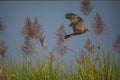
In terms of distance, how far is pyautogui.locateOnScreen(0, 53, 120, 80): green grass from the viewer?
6.41ft

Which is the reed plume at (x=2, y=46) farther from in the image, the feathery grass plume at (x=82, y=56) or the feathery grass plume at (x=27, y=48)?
the feathery grass plume at (x=82, y=56)

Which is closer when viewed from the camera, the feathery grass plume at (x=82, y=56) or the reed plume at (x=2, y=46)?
the feathery grass plume at (x=82, y=56)

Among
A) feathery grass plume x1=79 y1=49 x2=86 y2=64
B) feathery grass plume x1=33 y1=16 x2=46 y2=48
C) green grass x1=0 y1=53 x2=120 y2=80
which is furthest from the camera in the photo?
feathery grass plume x1=33 y1=16 x2=46 y2=48

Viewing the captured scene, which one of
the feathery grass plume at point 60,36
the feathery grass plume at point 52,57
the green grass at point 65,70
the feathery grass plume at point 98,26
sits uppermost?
the feathery grass plume at point 98,26

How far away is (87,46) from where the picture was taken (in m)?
2.05

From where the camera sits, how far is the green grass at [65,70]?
1.96 metres

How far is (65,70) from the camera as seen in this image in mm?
2084

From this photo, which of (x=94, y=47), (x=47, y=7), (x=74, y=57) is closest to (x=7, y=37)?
(x=47, y=7)

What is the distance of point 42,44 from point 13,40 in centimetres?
32

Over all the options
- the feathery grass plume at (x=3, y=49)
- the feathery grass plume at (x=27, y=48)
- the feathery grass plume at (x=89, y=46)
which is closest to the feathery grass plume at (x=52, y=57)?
the feathery grass plume at (x=27, y=48)

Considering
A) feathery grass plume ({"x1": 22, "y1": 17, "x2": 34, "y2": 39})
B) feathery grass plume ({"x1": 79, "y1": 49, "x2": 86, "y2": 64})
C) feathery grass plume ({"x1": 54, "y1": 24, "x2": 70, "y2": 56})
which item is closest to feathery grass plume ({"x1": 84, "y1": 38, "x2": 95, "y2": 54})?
feathery grass plume ({"x1": 79, "y1": 49, "x2": 86, "y2": 64})

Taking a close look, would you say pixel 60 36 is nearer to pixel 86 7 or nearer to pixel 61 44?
pixel 61 44

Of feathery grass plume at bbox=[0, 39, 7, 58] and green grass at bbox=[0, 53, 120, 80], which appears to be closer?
green grass at bbox=[0, 53, 120, 80]

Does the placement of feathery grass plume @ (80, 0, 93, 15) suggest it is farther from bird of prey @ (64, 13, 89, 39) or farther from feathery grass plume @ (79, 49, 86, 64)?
feathery grass plume @ (79, 49, 86, 64)
